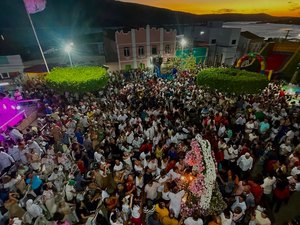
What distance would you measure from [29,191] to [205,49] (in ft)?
90.9

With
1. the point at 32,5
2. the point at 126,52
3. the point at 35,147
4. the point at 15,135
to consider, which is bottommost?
the point at 126,52

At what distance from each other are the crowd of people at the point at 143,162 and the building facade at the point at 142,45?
14.0m

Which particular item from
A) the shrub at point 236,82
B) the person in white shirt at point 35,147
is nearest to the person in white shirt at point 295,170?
the shrub at point 236,82

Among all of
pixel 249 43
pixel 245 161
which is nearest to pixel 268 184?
pixel 245 161

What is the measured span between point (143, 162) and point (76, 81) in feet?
26.3

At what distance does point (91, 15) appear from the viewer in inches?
1683

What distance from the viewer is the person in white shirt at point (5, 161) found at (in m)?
7.96

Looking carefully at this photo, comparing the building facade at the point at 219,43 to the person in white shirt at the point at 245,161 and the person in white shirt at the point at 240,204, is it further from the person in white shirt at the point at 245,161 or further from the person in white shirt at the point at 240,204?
the person in white shirt at the point at 240,204

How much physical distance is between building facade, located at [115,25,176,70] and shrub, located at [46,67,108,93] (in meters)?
11.8

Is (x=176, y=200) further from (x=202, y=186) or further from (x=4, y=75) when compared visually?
(x=4, y=75)

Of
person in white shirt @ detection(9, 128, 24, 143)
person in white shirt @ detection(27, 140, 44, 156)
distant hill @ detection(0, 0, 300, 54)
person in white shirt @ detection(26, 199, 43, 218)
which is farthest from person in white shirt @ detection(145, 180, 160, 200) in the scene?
distant hill @ detection(0, 0, 300, 54)

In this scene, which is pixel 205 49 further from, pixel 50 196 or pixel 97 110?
pixel 50 196

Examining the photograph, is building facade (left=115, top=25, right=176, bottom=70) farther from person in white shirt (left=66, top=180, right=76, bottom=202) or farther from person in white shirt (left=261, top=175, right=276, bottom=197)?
person in white shirt (left=261, top=175, right=276, bottom=197)

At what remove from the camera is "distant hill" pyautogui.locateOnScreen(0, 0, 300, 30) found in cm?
3634
